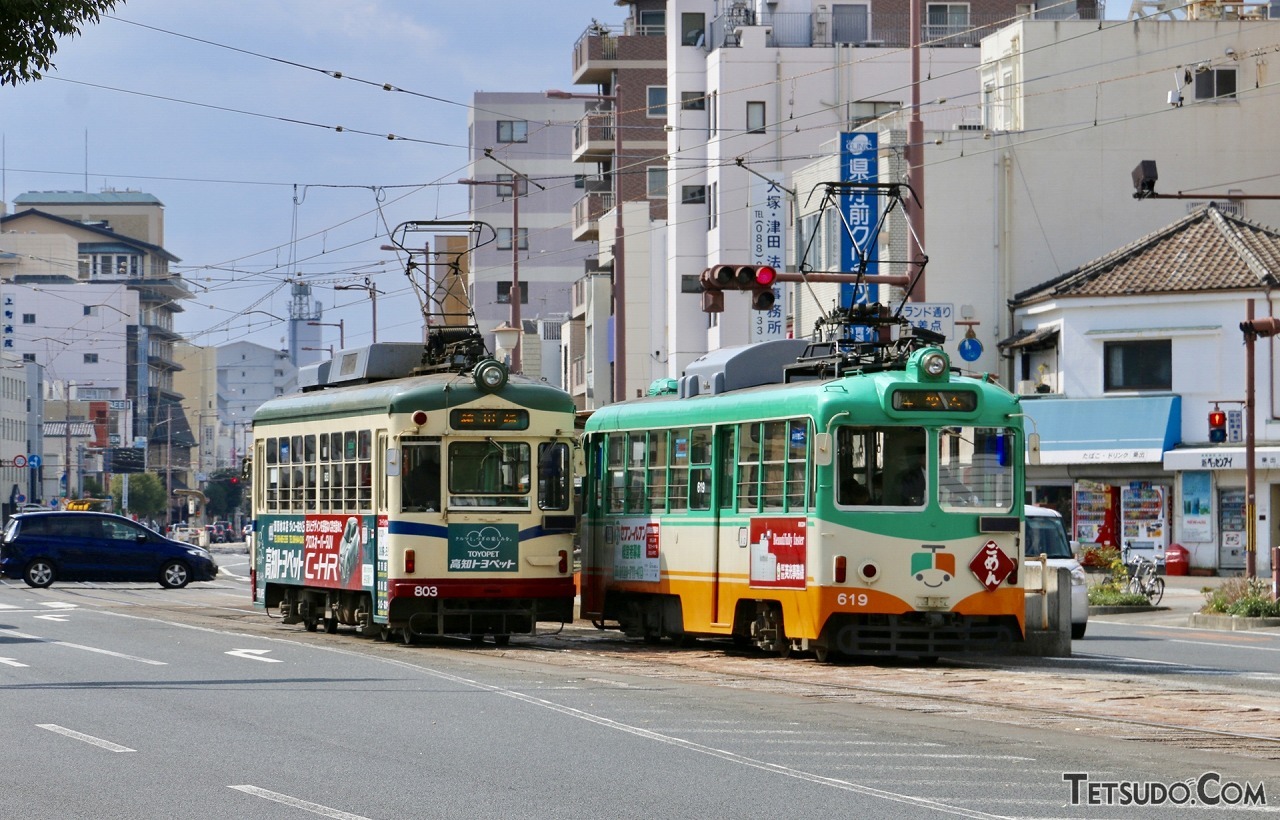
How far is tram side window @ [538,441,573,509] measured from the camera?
2261 centimetres

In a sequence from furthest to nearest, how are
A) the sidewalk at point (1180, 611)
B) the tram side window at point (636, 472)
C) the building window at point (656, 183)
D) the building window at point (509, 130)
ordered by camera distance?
1. the building window at point (509, 130)
2. the building window at point (656, 183)
3. the sidewalk at point (1180, 611)
4. the tram side window at point (636, 472)

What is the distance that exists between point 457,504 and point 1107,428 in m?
25.8

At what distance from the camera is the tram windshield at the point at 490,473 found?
22312 mm

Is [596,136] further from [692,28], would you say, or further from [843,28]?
[843,28]

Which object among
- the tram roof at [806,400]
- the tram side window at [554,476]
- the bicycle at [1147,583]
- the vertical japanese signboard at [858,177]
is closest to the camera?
the tram roof at [806,400]

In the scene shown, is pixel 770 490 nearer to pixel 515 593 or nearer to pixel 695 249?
pixel 515 593

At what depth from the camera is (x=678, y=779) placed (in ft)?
35.0

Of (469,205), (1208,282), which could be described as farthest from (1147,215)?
(469,205)

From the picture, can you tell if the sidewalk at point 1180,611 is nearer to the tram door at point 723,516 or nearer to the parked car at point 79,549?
the tram door at point 723,516

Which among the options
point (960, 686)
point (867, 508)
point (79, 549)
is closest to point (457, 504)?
point (867, 508)

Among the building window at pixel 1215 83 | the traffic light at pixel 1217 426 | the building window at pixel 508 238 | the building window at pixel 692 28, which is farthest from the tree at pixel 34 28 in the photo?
the building window at pixel 508 238

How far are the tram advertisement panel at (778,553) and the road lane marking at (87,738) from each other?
8.04m

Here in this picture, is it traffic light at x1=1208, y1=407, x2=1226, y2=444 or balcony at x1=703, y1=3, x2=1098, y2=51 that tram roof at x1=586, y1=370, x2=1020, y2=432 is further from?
balcony at x1=703, y1=3, x2=1098, y2=51

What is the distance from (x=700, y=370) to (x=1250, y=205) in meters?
30.0
